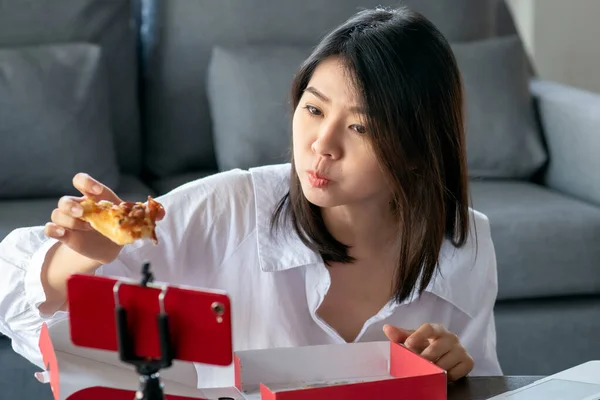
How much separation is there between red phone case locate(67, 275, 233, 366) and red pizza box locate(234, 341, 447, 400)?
209mm

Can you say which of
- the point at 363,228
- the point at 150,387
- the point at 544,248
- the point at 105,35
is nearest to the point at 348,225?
the point at 363,228

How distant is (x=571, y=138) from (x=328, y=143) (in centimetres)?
155

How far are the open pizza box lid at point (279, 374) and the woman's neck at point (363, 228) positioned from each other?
402 millimetres

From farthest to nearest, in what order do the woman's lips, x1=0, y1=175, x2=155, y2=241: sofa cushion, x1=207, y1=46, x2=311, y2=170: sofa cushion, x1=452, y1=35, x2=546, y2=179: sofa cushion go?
x1=452, y1=35, x2=546, y2=179: sofa cushion
x1=207, y1=46, x2=311, y2=170: sofa cushion
x1=0, y1=175, x2=155, y2=241: sofa cushion
the woman's lips

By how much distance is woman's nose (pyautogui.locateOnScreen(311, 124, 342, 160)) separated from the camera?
45.9 inches

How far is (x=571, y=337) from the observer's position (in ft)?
7.57

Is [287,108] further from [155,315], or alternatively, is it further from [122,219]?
[155,315]

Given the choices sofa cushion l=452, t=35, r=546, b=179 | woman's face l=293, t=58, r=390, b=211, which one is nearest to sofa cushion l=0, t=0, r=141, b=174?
sofa cushion l=452, t=35, r=546, b=179

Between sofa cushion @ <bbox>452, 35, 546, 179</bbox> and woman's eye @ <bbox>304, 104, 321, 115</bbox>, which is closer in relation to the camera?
→ woman's eye @ <bbox>304, 104, 321, 115</bbox>

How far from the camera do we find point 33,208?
2191 millimetres

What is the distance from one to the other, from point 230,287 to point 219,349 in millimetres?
663

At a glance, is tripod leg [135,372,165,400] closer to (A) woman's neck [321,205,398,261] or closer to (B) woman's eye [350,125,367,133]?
(B) woman's eye [350,125,367,133]

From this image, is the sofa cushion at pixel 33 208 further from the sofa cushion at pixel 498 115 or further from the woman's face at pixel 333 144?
the woman's face at pixel 333 144

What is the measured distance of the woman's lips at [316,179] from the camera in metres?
1.18
